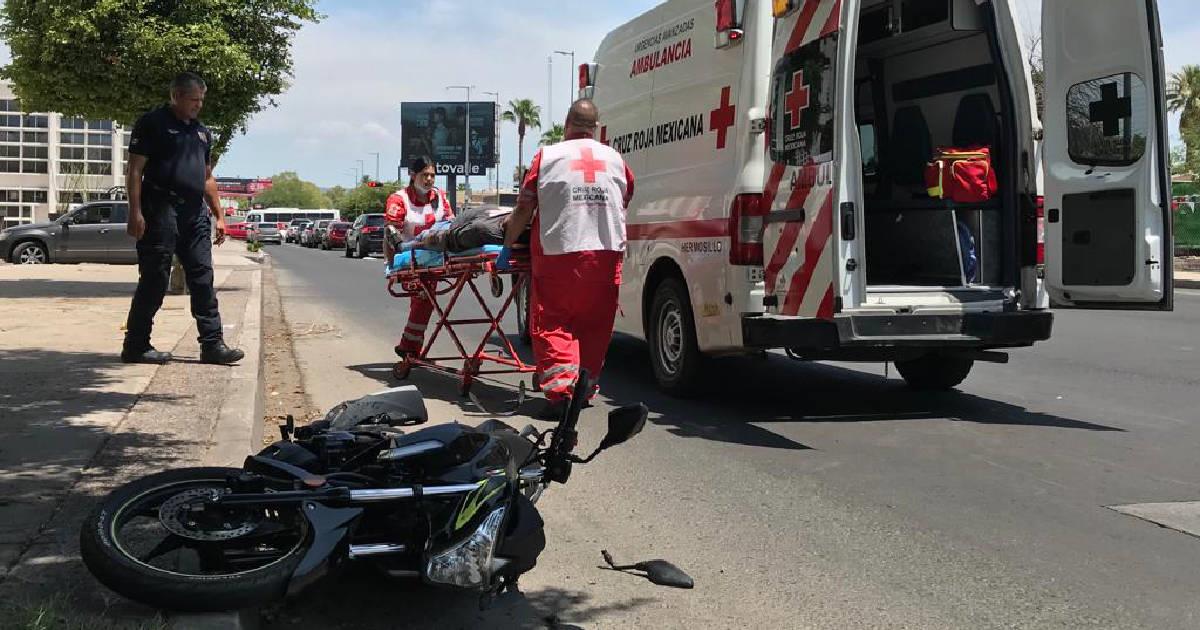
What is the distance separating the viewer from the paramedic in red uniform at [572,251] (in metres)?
6.16

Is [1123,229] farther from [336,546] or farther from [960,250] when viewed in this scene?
[336,546]

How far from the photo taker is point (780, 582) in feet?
12.7

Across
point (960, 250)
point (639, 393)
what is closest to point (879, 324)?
point (960, 250)

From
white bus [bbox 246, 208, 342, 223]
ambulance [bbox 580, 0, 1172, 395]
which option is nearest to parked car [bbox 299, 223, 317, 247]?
white bus [bbox 246, 208, 342, 223]

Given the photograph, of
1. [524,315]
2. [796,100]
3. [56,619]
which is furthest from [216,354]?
[56,619]

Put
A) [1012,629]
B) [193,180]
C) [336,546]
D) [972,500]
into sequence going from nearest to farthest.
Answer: [336,546] → [1012,629] → [972,500] → [193,180]

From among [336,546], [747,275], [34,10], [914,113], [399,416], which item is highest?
[34,10]

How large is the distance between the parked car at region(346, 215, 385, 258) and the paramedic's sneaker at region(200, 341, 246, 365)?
101 ft

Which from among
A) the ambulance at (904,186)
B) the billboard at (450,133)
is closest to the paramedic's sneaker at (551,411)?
the ambulance at (904,186)

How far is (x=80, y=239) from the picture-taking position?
25641 mm

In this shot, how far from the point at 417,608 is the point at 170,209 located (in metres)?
4.76

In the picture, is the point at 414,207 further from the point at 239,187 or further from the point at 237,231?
the point at 239,187

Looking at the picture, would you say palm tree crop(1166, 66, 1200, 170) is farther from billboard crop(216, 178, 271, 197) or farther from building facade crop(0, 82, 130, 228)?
billboard crop(216, 178, 271, 197)

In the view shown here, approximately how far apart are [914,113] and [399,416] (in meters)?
5.89
